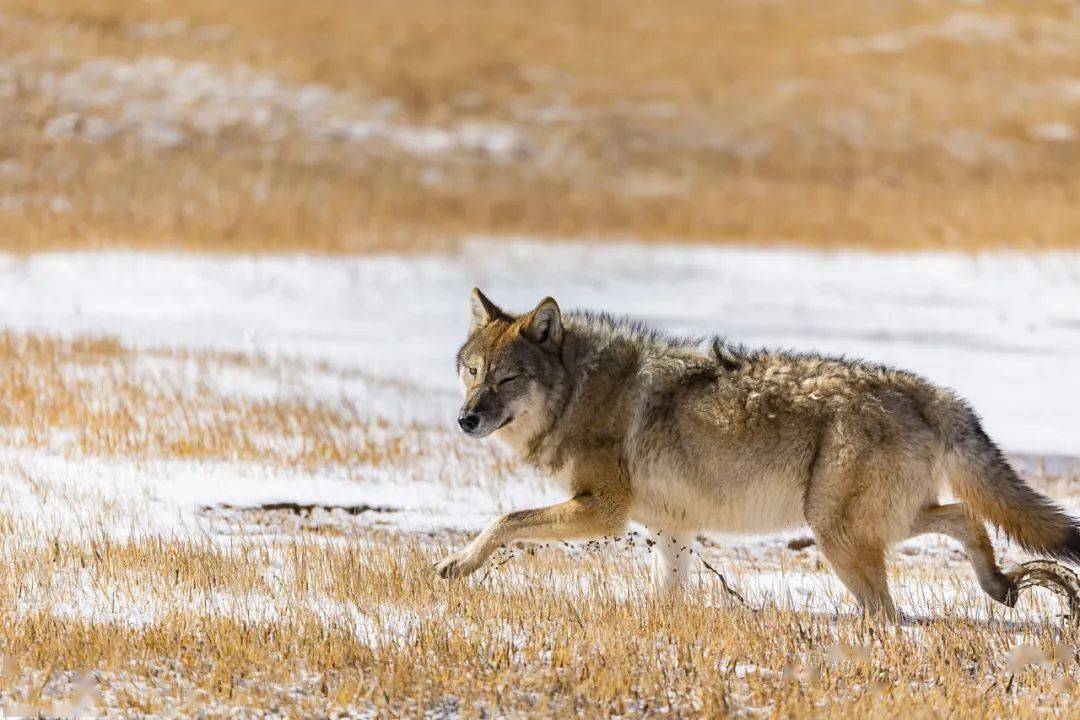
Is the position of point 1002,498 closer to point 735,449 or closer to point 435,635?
point 735,449

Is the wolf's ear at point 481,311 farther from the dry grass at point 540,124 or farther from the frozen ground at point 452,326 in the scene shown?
the dry grass at point 540,124

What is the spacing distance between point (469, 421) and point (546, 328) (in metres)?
0.82

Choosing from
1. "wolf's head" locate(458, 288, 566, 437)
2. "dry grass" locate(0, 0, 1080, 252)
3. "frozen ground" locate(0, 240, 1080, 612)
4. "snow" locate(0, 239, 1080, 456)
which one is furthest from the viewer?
"dry grass" locate(0, 0, 1080, 252)

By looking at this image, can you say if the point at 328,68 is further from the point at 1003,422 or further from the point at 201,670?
the point at 201,670

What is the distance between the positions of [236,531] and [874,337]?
13.0 metres

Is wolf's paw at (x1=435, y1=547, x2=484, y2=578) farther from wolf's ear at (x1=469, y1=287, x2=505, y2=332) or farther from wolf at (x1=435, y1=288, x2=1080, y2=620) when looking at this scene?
wolf's ear at (x1=469, y1=287, x2=505, y2=332)

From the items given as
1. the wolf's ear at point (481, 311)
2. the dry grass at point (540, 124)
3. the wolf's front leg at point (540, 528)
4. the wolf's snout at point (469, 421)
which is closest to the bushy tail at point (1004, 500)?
the wolf's front leg at point (540, 528)

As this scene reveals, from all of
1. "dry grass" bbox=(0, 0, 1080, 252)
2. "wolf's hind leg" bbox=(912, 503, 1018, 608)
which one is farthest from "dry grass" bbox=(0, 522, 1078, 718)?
"dry grass" bbox=(0, 0, 1080, 252)

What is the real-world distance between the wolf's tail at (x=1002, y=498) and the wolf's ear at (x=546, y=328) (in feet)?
7.28

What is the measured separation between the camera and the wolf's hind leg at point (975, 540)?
22.5 feet

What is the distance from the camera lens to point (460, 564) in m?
7.15

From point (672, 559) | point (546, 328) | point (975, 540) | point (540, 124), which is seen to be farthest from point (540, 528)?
point (540, 124)

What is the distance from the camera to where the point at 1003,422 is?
46.3ft

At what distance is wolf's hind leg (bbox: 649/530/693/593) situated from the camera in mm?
7441
